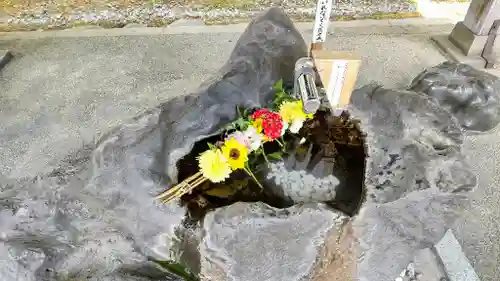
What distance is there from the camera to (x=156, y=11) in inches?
135

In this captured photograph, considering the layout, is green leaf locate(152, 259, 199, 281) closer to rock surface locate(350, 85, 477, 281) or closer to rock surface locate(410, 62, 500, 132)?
rock surface locate(350, 85, 477, 281)

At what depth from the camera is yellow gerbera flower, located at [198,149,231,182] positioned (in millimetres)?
1398

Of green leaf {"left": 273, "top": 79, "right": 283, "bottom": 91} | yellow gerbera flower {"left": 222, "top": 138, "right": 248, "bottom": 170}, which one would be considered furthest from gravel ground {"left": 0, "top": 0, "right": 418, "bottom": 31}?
yellow gerbera flower {"left": 222, "top": 138, "right": 248, "bottom": 170}

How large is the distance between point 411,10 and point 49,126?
263 centimetres

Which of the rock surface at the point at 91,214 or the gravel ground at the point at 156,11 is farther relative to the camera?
the gravel ground at the point at 156,11

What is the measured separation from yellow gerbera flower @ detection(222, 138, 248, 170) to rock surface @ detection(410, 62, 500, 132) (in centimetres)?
112

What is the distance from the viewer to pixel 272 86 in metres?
1.66

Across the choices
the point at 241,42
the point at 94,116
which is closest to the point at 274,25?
the point at 241,42

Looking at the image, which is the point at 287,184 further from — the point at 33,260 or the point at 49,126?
the point at 49,126

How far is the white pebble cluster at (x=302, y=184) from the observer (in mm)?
1438

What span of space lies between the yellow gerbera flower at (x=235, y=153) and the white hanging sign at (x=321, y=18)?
403mm

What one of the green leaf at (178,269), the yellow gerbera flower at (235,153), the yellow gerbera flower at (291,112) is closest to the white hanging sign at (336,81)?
the yellow gerbera flower at (291,112)

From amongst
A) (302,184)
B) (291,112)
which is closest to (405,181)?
(302,184)

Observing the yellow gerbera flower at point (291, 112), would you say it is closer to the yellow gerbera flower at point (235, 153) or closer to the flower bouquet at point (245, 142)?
the flower bouquet at point (245, 142)
